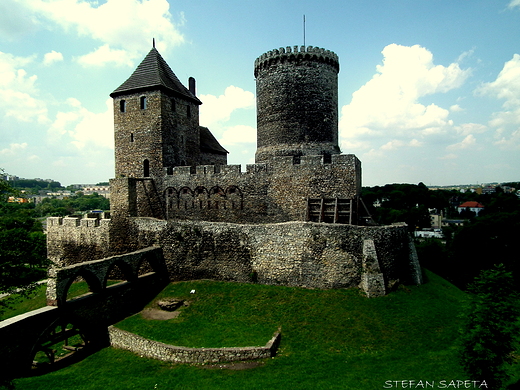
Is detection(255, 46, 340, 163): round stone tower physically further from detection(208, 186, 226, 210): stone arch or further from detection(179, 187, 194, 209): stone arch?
detection(179, 187, 194, 209): stone arch

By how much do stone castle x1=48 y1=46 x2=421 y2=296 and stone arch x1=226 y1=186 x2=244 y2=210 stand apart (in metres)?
0.07

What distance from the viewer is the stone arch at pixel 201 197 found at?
20297mm

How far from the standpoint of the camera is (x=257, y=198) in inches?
755

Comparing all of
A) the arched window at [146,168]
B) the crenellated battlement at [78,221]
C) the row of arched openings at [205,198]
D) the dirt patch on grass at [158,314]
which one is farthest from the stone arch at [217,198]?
the dirt patch on grass at [158,314]

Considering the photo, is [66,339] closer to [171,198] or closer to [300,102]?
[171,198]

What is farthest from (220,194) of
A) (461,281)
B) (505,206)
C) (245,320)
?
(505,206)

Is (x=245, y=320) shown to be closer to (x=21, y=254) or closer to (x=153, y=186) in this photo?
(x=21, y=254)

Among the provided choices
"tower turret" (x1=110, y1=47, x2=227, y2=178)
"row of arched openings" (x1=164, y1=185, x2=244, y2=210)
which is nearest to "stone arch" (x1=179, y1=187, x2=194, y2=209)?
"row of arched openings" (x1=164, y1=185, x2=244, y2=210)

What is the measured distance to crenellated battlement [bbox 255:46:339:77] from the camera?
20.8 m

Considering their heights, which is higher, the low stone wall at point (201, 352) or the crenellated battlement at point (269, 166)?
the crenellated battlement at point (269, 166)

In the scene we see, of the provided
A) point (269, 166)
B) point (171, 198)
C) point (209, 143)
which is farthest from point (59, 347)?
point (209, 143)

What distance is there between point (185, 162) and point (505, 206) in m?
59.4

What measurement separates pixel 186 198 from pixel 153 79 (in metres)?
8.54

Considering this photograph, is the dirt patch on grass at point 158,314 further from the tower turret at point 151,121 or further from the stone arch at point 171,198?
the tower turret at point 151,121
